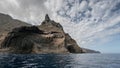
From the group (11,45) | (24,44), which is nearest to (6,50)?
(11,45)

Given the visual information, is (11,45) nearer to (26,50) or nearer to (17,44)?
(17,44)

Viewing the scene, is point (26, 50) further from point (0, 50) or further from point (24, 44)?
point (0, 50)

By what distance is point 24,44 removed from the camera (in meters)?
194

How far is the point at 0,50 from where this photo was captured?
200 metres

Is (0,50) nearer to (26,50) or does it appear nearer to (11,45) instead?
(11,45)

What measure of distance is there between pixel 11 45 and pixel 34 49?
2738cm

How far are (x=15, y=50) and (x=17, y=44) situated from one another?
32.1 ft

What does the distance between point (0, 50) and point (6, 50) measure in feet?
33.0

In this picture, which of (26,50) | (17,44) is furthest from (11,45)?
(26,50)

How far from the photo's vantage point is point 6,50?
194750 millimetres

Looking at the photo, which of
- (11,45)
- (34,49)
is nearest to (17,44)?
(11,45)

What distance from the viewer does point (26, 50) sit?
628 ft

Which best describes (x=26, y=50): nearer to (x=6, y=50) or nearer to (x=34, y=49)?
(x=34, y=49)

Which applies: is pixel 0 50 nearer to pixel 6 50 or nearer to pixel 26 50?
pixel 6 50
